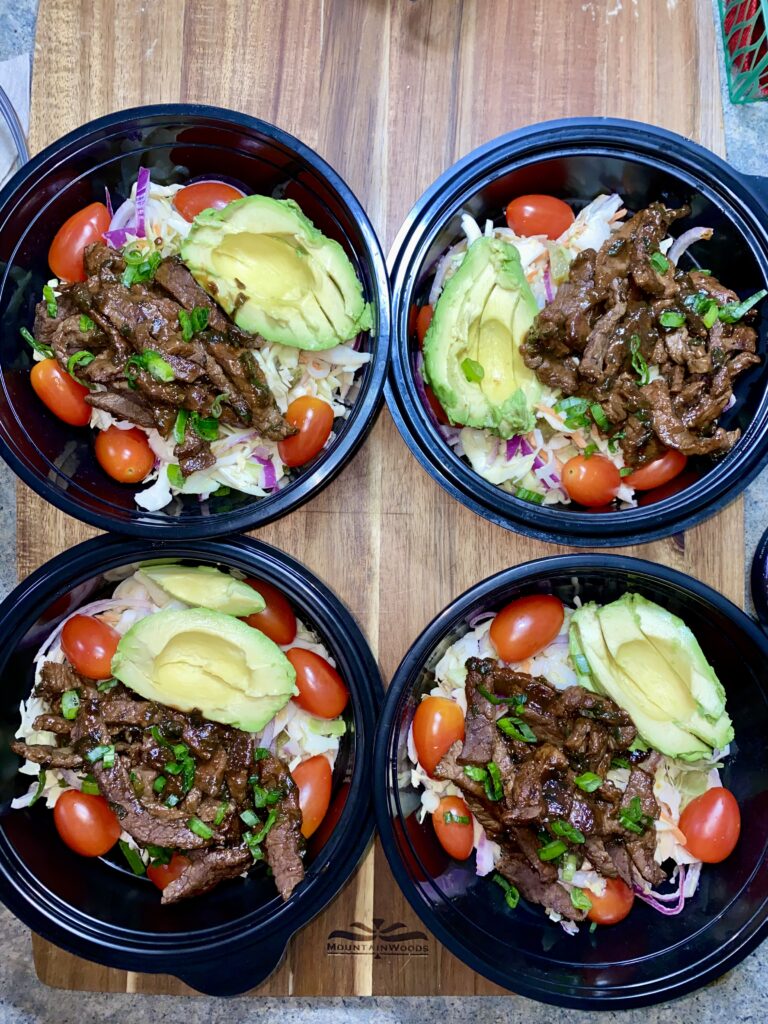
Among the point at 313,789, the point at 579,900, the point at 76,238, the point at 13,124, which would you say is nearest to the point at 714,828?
the point at 579,900

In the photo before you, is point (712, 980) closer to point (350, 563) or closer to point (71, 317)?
point (350, 563)

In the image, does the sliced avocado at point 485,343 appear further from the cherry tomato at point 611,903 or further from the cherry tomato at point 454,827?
the cherry tomato at point 611,903

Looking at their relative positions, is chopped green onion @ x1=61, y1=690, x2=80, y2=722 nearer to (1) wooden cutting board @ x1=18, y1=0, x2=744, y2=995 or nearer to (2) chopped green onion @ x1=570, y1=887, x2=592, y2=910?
(1) wooden cutting board @ x1=18, y1=0, x2=744, y2=995

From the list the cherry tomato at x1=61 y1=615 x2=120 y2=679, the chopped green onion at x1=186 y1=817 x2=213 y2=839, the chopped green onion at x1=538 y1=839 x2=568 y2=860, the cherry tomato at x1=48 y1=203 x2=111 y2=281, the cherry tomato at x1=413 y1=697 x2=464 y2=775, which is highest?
the cherry tomato at x1=48 y1=203 x2=111 y2=281

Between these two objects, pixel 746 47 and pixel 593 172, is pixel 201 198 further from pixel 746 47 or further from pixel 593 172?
pixel 746 47

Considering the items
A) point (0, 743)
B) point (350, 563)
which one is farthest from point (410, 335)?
point (0, 743)

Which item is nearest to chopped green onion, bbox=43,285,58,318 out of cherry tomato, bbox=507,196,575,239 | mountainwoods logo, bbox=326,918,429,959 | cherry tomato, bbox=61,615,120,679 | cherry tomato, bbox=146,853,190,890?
cherry tomato, bbox=61,615,120,679
